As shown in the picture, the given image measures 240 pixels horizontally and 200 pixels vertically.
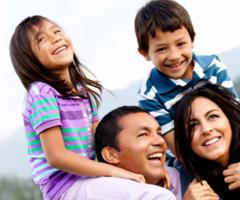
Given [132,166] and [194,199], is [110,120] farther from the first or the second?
[194,199]

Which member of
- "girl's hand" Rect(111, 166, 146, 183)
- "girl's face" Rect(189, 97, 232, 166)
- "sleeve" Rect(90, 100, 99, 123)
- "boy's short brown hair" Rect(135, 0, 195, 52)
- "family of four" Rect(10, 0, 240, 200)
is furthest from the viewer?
"boy's short brown hair" Rect(135, 0, 195, 52)

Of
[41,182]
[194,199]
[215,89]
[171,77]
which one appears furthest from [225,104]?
[41,182]

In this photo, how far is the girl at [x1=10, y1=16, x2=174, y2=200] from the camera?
2447 mm

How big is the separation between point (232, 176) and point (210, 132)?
22 centimetres

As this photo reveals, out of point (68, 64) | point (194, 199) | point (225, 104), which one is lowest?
point (194, 199)

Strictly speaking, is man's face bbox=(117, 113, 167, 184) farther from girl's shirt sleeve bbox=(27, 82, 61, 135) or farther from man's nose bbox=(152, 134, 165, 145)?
girl's shirt sleeve bbox=(27, 82, 61, 135)

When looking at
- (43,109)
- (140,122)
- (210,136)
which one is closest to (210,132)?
(210,136)

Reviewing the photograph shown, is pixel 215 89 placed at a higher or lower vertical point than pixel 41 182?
higher

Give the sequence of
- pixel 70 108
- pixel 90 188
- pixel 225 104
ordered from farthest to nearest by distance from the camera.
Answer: pixel 225 104 < pixel 70 108 < pixel 90 188

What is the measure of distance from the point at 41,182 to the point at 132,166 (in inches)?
16.9

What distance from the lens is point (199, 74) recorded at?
2875 millimetres

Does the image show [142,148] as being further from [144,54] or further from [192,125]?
[144,54]

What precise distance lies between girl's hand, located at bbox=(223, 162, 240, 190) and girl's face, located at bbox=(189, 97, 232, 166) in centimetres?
8

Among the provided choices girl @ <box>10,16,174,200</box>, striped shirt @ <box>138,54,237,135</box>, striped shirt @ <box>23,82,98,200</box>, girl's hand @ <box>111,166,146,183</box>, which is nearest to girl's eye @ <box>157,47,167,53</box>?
striped shirt @ <box>138,54,237,135</box>
